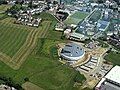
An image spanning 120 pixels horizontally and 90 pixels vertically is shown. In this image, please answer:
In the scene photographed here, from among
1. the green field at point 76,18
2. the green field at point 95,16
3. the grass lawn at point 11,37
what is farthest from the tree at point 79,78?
the green field at point 95,16

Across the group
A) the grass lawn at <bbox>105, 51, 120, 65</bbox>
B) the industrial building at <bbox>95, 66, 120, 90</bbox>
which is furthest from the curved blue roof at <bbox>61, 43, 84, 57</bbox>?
the industrial building at <bbox>95, 66, 120, 90</bbox>

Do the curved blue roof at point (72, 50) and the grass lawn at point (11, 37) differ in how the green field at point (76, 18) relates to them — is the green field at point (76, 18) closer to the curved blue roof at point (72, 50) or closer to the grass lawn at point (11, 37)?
the grass lawn at point (11, 37)

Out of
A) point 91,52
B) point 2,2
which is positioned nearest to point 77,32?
point 91,52

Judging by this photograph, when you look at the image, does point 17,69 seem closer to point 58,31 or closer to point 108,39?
point 58,31

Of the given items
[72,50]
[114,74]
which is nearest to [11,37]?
[72,50]

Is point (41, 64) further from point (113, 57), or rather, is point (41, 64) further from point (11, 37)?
point (113, 57)

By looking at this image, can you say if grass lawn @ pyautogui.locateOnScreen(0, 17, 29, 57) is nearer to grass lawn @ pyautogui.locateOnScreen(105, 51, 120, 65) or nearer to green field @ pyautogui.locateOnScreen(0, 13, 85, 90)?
green field @ pyautogui.locateOnScreen(0, 13, 85, 90)
